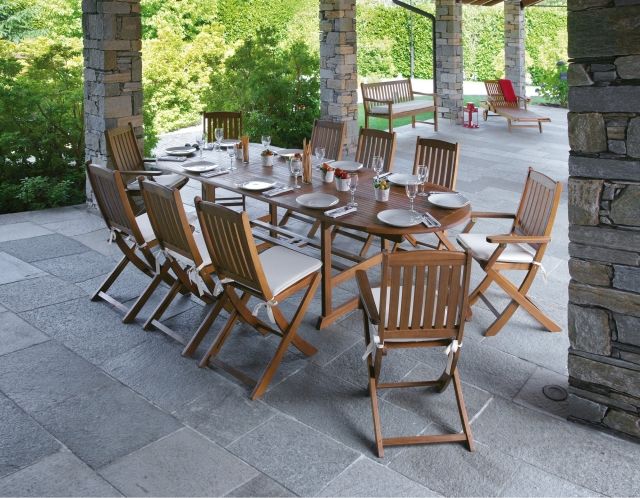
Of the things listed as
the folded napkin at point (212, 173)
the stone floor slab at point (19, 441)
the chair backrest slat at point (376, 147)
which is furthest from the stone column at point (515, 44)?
the stone floor slab at point (19, 441)

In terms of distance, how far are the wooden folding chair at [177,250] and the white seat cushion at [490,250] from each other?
1556 mm

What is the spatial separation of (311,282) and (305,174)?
4.12 ft

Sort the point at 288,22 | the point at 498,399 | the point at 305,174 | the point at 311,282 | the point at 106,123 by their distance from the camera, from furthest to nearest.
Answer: the point at 288,22 < the point at 106,123 < the point at 305,174 < the point at 311,282 < the point at 498,399

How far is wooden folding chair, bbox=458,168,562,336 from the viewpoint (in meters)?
3.73

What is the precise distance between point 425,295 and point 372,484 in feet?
2.66

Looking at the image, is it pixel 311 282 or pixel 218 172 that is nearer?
pixel 311 282

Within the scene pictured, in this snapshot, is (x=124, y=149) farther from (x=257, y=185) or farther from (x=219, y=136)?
(x=257, y=185)

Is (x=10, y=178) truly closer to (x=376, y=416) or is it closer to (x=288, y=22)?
(x=376, y=416)

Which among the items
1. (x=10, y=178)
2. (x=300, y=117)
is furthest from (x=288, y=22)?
(x=10, y=178)

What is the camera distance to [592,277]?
2.89 metres

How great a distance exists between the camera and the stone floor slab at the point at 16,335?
12.6 feet

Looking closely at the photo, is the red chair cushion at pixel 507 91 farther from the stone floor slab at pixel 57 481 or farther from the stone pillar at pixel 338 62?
the stone floor slab at pixel 57 481

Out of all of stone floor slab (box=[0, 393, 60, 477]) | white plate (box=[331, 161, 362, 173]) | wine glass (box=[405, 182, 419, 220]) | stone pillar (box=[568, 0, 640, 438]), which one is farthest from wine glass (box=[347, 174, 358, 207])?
stone floor slab (box=[0, 393, 60, 477])

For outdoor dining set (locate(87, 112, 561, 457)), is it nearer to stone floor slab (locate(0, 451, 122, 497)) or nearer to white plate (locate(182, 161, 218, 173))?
white plate (locate(182, 161, 218, 173))
